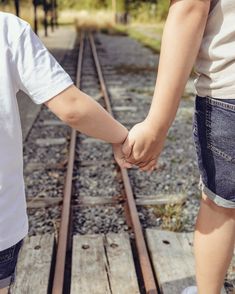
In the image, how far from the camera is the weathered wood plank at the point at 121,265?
2457 mm

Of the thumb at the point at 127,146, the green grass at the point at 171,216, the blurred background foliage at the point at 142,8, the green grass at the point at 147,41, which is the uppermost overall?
the thumb at the point at 127,146

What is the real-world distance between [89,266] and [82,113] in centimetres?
140

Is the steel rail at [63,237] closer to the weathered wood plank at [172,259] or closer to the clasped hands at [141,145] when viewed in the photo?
the weathered wood plank at [172,259]

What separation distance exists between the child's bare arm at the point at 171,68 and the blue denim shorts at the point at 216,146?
117mm

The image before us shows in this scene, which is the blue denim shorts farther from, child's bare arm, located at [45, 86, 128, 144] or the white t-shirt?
the white t-shirt

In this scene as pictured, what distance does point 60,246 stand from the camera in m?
2.82

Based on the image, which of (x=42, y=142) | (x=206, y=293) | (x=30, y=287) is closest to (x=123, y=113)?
(x=42, y=142)

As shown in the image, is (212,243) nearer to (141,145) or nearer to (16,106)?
(141,145)

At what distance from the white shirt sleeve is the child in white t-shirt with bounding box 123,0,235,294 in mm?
347

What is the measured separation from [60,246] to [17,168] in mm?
1378

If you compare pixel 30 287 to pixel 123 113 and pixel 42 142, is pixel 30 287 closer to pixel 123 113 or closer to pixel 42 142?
pixel 42 142

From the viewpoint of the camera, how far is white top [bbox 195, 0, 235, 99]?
4.96 feet

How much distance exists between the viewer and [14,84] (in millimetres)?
1414

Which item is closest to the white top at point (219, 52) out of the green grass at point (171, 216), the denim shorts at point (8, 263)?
the denim shorts at point (8, 263)
